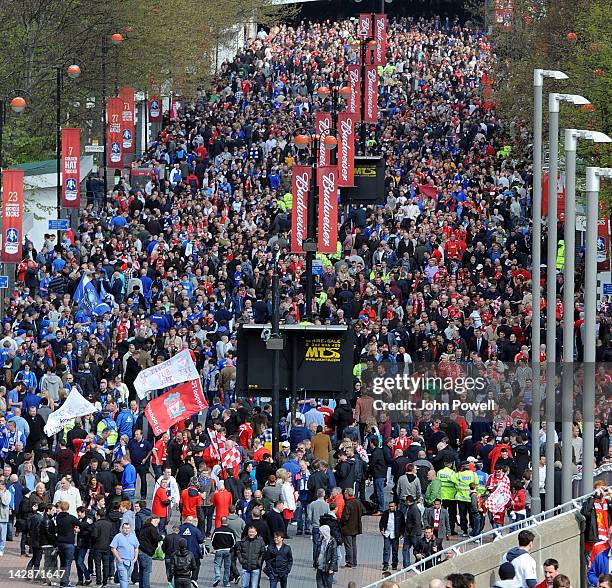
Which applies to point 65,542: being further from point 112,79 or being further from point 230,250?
point 112,79

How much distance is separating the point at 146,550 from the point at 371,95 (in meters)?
38.5

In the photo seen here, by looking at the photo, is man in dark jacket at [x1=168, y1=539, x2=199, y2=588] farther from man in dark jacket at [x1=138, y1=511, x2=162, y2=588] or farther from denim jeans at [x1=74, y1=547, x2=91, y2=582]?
denim jeans at [x1=74, y1=547, x2=91, y2=582]

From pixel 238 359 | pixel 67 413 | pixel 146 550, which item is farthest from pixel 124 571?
pixel 67 413

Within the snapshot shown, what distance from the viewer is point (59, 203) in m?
57.8

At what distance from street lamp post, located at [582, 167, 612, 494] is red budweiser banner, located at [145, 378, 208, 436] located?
6947 millimetres

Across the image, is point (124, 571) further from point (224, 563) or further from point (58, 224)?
point (58, 224)

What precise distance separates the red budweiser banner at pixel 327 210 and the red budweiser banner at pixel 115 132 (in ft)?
66.7

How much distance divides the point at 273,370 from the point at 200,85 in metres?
52.1

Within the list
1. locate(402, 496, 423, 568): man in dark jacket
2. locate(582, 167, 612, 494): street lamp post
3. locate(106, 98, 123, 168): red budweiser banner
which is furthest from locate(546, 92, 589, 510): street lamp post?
locate(106, 98, 123, 168): red budweiser banner

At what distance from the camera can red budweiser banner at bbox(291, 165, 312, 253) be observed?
44.0 metres

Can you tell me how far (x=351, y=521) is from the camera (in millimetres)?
31469

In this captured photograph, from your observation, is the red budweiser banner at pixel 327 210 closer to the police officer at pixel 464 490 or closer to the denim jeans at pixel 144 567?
the police officer at pixel 464 490

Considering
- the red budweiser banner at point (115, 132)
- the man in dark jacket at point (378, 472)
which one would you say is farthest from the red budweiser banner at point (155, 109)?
the man in dark jacket at point (378, 472)

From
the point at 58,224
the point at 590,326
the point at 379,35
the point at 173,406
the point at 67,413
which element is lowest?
the point at 67,413
